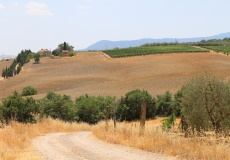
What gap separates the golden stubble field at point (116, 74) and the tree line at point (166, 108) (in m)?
12.9

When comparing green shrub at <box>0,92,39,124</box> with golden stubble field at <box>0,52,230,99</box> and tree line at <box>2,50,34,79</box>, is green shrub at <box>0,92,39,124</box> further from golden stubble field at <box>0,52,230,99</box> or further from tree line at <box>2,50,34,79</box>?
tree line at <box>2,50,34,79</box>

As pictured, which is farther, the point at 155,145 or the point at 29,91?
the point at 29,91

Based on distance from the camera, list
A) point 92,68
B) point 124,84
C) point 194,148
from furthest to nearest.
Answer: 1. point 92,68
2. point 124,84
3. point 194,148

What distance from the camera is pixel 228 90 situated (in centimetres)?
2497

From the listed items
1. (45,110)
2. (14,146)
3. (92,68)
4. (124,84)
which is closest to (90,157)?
(14,146)

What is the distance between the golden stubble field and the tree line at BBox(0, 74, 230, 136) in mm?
12922

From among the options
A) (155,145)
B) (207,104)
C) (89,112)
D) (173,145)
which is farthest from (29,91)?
(173,145)

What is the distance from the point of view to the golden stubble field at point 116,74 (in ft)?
266

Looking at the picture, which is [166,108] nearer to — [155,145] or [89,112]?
[89,112]

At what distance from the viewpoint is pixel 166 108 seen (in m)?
60.0

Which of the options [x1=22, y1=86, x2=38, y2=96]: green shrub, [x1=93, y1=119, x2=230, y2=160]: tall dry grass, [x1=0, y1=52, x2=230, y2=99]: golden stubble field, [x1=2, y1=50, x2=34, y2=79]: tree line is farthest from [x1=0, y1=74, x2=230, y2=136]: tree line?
[x1=2, y1=50, x2=34, y2=79]: tree line

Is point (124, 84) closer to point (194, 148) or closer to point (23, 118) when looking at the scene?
point (23, 118)

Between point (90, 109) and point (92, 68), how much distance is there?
69232mm

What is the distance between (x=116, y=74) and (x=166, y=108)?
50.2 meters
